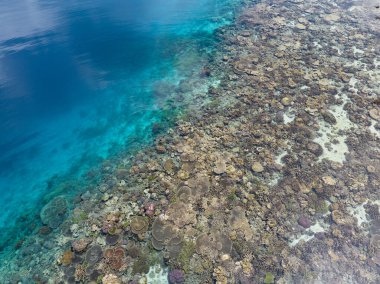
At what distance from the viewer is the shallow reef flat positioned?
15625 mm

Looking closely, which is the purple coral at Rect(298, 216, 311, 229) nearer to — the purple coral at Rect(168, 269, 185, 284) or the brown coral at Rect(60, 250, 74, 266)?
the purple coral at Rect(168, 269, 185, 284)

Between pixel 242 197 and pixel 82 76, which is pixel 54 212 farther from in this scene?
pixel 82 76

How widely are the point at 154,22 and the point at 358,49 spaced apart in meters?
30.7

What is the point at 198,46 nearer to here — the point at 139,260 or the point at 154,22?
the point at 154,22

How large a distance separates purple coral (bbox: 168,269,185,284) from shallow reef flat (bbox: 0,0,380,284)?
0.20ft

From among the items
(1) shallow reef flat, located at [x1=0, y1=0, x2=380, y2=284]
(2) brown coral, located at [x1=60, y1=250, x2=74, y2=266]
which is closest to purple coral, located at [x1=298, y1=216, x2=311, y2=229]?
(1) shallow reef flat, located at [x1=0, y1=0, x2=380, y2=284]

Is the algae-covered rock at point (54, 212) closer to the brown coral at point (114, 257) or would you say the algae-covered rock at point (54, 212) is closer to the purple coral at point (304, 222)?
the brown coral at point (114, 257)

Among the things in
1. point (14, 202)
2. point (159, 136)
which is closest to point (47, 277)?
point (14, 202)

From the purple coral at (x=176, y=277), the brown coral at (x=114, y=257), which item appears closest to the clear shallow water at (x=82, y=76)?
the brown coral at (x=114, y=257)

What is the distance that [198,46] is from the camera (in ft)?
117

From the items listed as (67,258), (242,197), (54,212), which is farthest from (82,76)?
(242,197)

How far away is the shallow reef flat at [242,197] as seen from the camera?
15.6m

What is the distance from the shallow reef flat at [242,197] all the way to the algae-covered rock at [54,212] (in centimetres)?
12

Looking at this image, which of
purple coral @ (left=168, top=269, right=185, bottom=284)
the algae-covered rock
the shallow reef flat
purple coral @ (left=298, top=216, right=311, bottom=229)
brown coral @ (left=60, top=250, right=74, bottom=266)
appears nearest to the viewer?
purple coral @ (left=168, top=269, right=185, bottom=284)
